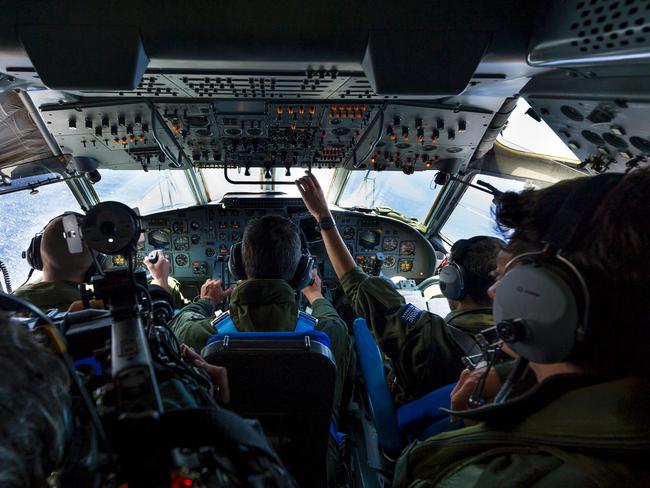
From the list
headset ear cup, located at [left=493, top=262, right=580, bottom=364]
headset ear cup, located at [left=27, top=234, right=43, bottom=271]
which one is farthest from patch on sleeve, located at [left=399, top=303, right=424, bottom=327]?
headset ear cup, located at [left=27, top=234, right=43, bottom=271]

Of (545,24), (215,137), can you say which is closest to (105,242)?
(545,24)

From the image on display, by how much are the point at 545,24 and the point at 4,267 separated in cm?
357

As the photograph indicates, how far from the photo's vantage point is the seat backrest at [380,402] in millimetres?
1396

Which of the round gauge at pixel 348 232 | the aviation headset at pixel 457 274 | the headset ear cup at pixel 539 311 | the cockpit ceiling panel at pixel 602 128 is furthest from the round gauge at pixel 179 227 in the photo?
the headset ear cup at pixel 539 311

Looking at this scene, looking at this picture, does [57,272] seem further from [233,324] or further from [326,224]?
[326,224]

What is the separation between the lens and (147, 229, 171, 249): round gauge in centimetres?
393

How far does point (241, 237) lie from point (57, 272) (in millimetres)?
2309

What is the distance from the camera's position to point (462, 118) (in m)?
2.25

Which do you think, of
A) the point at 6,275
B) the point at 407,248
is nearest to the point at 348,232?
the point at 407,248

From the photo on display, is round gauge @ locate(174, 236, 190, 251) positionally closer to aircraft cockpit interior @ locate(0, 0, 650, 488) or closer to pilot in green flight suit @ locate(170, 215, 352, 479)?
aircraft cockpit interior @ locate(0, 0, 650, 488)

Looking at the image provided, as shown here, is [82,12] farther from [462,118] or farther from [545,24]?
[462,118]

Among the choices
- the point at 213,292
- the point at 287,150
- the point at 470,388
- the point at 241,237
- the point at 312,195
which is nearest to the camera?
the point at 470,388

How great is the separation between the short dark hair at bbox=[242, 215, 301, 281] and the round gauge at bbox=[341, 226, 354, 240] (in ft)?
7.95

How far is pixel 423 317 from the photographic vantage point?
139 centimetres
